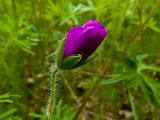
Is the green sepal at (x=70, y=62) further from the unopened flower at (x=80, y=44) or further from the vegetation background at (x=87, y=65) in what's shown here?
the vegetation background at (x=87, y=65)

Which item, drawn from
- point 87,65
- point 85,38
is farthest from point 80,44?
point 87,65

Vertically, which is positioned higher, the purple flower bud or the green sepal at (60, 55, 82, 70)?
the purple flower bud

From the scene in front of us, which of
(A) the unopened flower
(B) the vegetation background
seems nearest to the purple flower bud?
(A) the unopened flower

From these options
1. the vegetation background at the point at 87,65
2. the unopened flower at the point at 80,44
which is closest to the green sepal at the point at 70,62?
the unopened flower at the point at 80,44

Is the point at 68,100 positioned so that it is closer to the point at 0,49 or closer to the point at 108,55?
the point at 108,55

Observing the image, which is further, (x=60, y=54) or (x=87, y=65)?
(x=87, y=65)

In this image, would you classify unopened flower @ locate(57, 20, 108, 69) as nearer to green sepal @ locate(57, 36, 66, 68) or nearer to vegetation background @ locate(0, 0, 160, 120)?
green sepal @ locate(57, 36, 66, 68)

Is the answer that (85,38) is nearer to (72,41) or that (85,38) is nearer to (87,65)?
(72,41)
